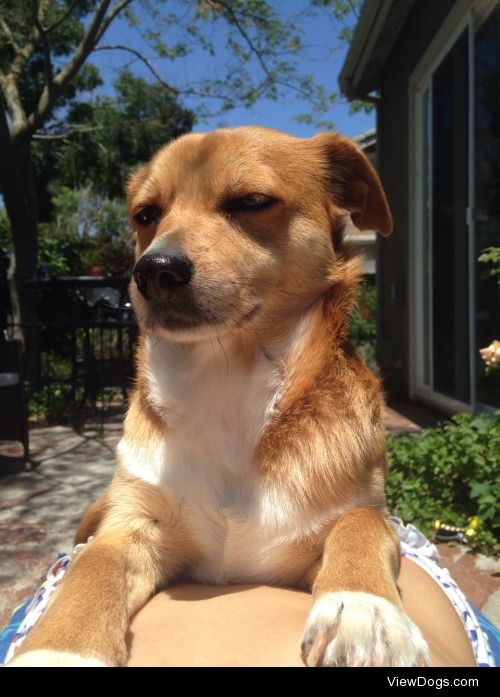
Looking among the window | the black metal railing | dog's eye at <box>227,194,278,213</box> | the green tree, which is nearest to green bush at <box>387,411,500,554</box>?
the window

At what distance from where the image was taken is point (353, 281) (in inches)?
73.5

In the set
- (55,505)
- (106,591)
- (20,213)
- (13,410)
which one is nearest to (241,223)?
(106,591)

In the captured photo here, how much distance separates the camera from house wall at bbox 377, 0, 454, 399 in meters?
6.95

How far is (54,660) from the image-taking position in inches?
42.6

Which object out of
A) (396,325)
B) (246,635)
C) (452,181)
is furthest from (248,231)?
(396,325)

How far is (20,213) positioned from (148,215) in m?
6.59

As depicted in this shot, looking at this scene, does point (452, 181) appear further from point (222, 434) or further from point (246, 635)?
point (246, 635)

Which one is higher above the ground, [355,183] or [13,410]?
[355,183]

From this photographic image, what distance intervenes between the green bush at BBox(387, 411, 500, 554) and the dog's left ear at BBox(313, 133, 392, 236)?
1.94 metres

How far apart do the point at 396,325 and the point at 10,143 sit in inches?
218

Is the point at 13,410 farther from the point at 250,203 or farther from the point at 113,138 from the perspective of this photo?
the point at 113,138

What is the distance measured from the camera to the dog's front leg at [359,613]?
106 cm

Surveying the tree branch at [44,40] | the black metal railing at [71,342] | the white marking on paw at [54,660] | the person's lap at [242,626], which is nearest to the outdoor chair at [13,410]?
the black metal railing at [71,342]

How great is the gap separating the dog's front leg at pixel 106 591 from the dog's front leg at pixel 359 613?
1.28 feet
